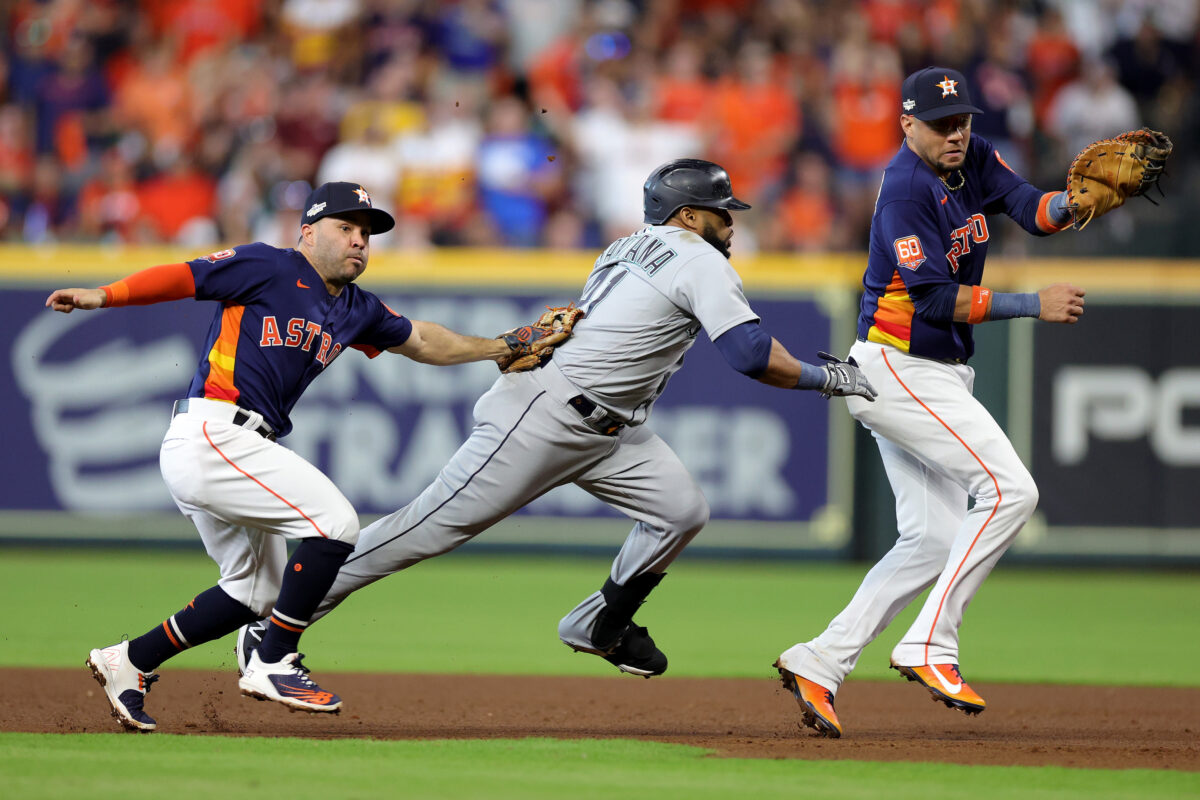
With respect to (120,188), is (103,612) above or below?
below

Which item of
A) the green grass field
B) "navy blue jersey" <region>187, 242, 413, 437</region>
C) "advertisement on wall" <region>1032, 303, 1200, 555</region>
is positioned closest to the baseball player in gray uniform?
"navy blue jersey" <region>187, 242, 413, 437</region>

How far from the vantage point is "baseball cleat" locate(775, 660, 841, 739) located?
5.30 m

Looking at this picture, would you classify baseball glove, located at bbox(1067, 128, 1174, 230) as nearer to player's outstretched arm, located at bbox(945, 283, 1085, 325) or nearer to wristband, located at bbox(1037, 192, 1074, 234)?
wristband, located at bbox(1037, 192, 1074, 234)

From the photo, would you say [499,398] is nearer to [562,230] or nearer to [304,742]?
[304,742]

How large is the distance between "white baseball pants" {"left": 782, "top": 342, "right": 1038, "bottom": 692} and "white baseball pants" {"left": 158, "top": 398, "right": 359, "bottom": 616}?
1739mm

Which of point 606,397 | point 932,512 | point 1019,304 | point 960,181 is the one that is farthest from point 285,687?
point 960,181

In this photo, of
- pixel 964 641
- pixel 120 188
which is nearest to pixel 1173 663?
pixel 964 641

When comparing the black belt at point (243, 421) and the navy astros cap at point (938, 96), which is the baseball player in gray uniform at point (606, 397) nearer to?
the black belt at point (243, 421)

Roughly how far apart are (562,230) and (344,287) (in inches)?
232

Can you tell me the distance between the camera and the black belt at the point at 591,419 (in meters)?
5.41

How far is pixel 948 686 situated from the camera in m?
5.24

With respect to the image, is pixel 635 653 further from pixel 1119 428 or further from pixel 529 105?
pixel 529 105

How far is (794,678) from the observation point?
540cm

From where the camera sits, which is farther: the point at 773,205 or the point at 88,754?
the point at 773,205
